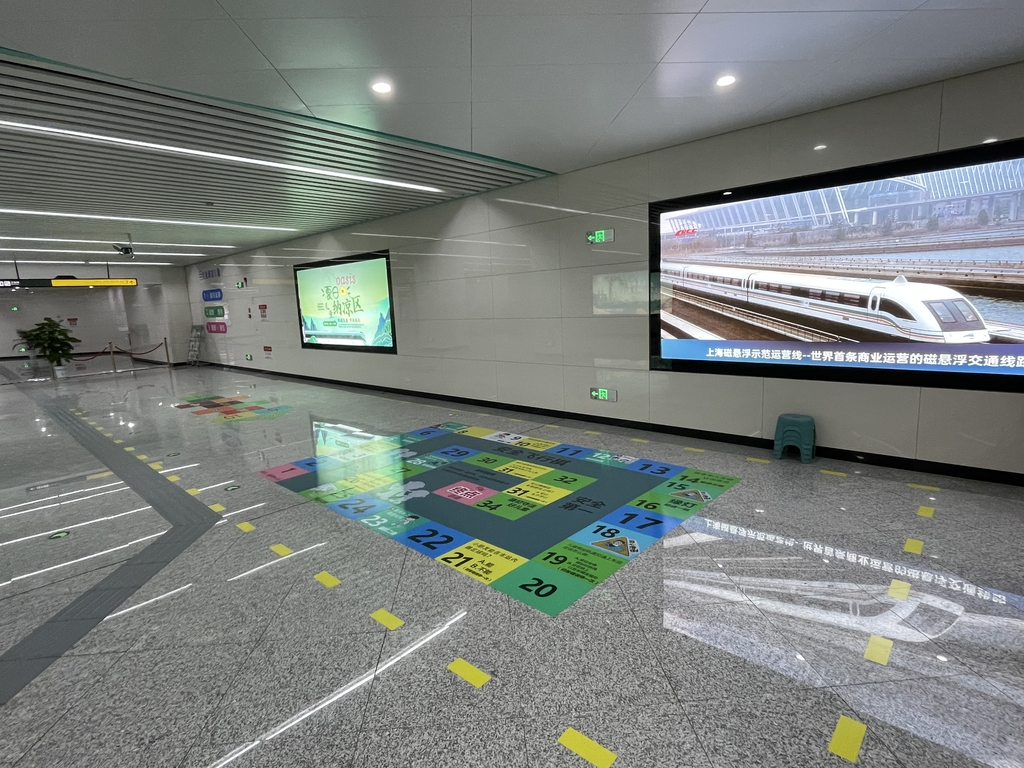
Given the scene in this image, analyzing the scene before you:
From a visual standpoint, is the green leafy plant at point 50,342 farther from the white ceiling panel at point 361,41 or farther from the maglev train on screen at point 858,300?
the maglev train on screen at point 858,300

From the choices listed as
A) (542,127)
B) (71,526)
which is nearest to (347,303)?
(542,127)

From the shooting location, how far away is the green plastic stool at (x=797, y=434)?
4594 mm

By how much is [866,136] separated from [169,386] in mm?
13477

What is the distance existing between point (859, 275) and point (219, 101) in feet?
18.5

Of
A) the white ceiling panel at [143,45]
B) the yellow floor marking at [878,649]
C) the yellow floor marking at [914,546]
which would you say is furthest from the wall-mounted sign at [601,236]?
the yellow floor marking at [878,649]

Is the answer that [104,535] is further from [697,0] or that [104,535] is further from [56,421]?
[56,421]

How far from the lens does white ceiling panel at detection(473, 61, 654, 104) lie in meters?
3.51

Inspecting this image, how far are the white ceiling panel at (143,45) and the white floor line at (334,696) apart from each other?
11.5 ft

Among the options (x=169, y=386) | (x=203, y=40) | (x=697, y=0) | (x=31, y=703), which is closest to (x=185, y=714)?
(x=31, y=703)

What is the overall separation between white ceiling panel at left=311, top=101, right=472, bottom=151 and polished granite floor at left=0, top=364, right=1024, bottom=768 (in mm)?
3350

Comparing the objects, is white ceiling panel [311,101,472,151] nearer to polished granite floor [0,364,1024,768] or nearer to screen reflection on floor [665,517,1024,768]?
polished granite floor [0,364,1024,768]

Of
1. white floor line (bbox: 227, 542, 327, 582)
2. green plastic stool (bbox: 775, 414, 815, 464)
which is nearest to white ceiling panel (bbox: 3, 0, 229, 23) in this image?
white floor line (bbox: 227, 542, 327, 582)

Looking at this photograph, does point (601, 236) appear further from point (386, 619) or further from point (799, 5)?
point (386, 619)

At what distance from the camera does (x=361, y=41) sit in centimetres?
304
